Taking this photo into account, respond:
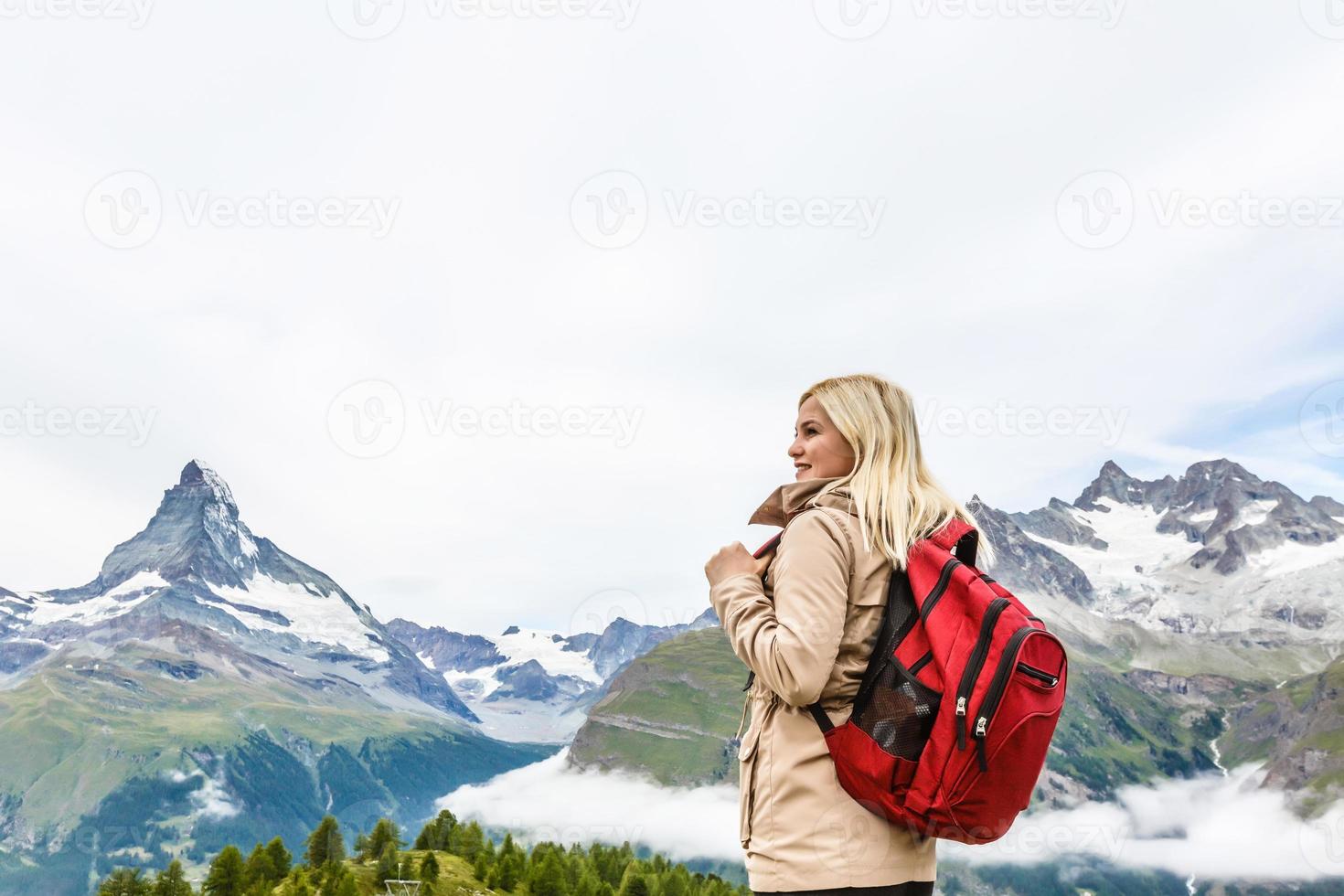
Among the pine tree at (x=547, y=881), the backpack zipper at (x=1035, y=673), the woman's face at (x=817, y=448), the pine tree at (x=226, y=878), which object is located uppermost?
the woman's face at (x=817, y=448)

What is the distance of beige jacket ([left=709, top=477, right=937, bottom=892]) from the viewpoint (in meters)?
5.38

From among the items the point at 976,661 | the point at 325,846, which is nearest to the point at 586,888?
the point at 325,846

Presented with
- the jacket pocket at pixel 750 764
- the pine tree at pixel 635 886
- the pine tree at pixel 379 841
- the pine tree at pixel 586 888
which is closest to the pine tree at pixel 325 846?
the pine tree at pixel 379 841

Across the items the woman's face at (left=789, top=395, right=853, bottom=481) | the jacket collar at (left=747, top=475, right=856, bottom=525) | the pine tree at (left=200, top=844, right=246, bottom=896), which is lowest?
the pine tree at (left=200, top=844, right=246, bottom=896)

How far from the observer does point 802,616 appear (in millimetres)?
5414

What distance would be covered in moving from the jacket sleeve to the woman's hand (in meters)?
0.35

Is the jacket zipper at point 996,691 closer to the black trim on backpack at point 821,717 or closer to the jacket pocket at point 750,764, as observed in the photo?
the black trim on backpack at point 821,717

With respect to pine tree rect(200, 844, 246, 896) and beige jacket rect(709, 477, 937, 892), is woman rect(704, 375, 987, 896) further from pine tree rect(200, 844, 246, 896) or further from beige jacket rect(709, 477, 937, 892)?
pine tree rect(200, 844, 246, 896)

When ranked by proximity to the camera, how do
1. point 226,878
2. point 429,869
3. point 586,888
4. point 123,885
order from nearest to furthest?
point 123,885 < point 226,878 < point 586,888 < point 429,869

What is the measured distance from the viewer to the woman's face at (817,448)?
20.8 feet

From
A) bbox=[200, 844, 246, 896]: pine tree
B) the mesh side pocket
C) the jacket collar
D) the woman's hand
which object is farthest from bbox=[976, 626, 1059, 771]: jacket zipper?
bbox=[200, 844, 246, 896]: pine tree

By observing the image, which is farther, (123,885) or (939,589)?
(123,885)

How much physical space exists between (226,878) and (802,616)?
317 ft

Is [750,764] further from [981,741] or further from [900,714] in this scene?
[981,741]
